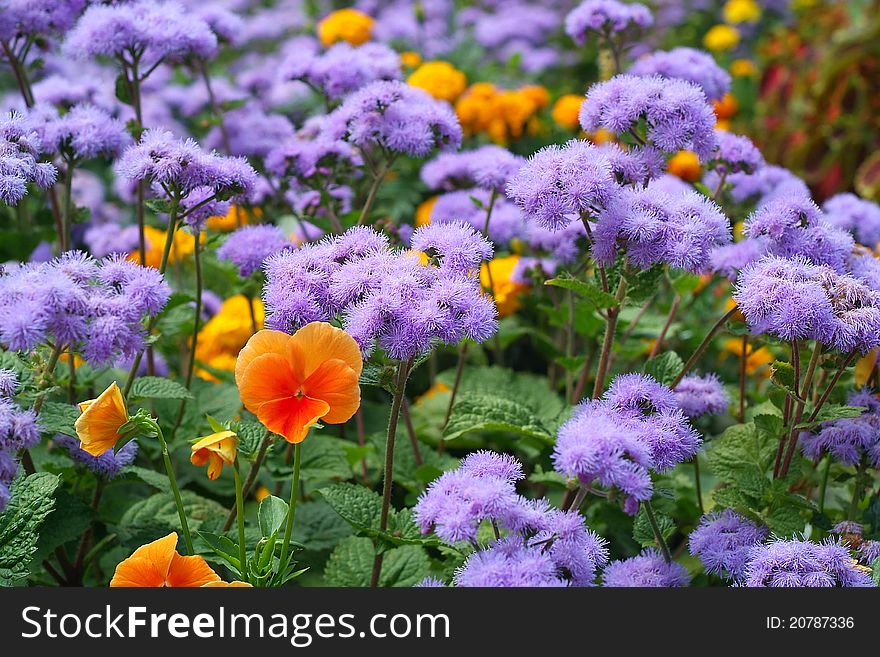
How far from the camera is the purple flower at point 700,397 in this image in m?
2.37

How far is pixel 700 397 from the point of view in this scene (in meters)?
2.39

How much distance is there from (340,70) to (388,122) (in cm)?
58

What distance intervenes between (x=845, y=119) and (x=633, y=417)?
491cm

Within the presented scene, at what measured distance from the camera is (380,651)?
1.66 m

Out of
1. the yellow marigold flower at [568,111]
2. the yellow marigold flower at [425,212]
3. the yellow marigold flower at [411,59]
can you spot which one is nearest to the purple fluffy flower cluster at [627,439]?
the yellow marigold flower at [425,212]

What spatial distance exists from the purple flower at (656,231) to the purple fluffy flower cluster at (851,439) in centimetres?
51

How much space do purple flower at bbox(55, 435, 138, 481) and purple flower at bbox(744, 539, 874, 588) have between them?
1.39 m

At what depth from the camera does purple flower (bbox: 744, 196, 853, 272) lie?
225 centimetres

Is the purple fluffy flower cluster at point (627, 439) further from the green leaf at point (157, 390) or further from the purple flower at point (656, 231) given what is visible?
the green leaf at point (157, 390)

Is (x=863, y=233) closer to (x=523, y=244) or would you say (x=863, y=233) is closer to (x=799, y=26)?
(x=523, y=244)

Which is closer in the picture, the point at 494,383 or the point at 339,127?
the point at 339,127

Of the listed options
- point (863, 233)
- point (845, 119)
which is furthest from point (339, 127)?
point (845, 119)

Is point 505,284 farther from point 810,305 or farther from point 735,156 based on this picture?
point 810,305

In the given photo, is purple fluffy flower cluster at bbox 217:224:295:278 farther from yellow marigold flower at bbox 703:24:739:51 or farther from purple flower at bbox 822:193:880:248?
yellow marigold flower at bbox 703:24:739:51
